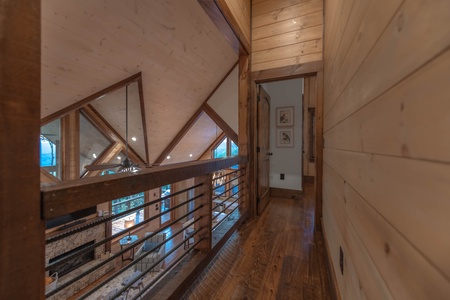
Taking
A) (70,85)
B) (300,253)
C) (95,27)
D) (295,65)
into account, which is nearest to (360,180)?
(300,253)

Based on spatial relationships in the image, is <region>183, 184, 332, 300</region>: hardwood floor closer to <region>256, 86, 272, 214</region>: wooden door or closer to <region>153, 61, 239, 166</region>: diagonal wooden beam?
<region>256, 86, 272, 214</region>: wooden door

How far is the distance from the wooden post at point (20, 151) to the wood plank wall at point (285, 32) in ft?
8.07

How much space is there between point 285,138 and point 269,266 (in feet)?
9.27

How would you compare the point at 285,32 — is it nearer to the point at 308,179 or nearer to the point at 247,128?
the point at 247,128

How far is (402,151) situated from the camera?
44 cm

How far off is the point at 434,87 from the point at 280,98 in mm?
4015

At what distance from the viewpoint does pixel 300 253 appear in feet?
6.20

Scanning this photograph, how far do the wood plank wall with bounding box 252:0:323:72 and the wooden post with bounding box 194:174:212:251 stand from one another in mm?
1843

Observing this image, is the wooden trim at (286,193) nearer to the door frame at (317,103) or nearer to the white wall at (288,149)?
the white wall at (288,149)

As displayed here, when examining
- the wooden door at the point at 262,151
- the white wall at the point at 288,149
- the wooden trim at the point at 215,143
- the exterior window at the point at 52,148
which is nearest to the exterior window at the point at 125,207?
the exterior window at the point at 52,148

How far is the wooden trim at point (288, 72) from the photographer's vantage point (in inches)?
92.0

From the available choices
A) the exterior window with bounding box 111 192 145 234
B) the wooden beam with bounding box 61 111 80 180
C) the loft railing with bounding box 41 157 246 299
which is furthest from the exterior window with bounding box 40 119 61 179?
the loft railing with bounding box 41 157 246 299

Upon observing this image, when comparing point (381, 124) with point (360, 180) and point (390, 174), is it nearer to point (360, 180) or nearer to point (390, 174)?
point (390, 174)

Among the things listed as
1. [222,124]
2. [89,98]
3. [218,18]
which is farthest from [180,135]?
[218,18]
